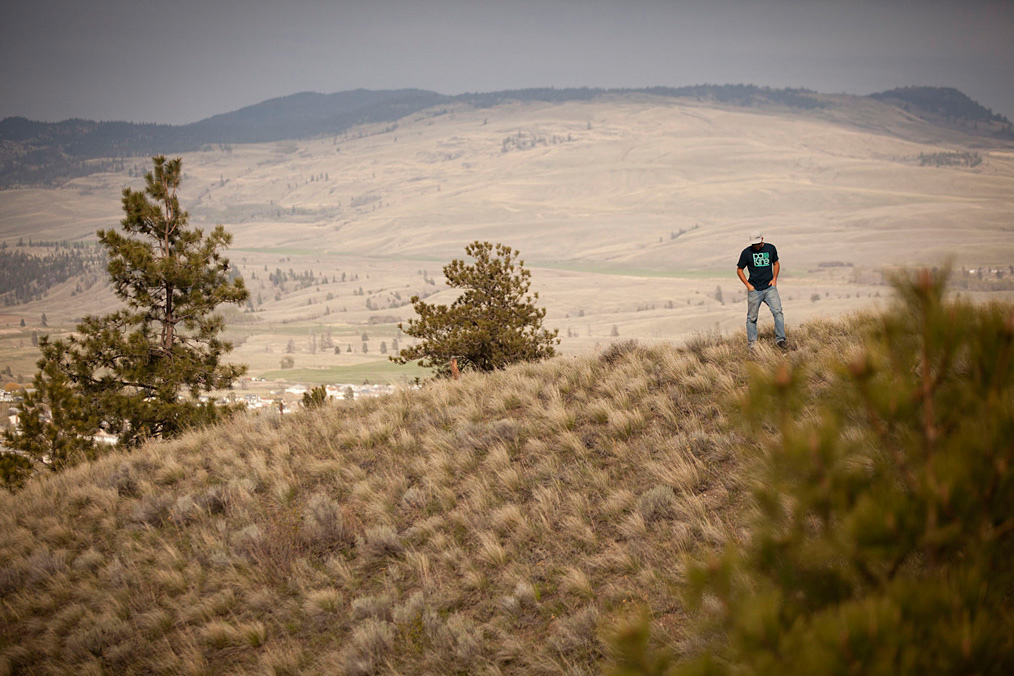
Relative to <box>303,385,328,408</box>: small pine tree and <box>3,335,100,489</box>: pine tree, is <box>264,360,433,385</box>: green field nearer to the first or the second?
<box>3,335,100,489</box>: pine tree

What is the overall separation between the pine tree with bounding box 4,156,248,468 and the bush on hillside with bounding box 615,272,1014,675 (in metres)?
16.7

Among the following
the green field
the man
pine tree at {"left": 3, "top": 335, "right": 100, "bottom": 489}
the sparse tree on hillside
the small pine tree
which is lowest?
the green field

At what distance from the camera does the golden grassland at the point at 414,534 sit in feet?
17.2

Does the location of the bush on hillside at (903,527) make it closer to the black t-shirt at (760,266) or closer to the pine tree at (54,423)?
the black t-shirt at (760,266)

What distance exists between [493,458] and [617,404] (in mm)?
1881

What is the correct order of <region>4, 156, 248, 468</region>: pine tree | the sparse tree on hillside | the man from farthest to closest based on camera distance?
<region>4, 156, 248, 468</region>: pine tree < the sparse tree on hillside < the man

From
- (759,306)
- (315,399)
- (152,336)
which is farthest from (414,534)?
(152,336)

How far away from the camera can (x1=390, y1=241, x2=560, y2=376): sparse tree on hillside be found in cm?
1627

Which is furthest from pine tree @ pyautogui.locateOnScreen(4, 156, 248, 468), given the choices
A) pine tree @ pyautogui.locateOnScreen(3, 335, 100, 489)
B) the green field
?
the green field

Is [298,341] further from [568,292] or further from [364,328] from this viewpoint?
[568,292]

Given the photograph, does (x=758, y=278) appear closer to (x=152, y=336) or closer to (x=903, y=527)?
(x=903, y=527)

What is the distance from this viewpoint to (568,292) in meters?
136

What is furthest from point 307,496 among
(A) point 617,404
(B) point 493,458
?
(A) point 617,404

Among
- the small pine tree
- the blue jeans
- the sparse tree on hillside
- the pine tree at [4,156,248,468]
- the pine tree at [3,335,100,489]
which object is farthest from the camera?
the pine tree at [3,335,100,489]
